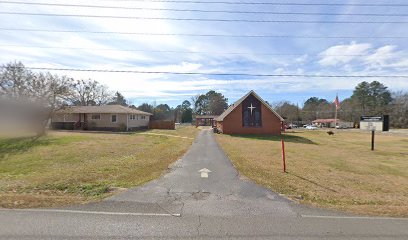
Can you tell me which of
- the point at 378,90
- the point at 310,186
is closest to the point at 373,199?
the point at 310,186

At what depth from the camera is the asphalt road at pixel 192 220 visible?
19.8 ft

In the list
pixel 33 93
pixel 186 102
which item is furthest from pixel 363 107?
pixel 33 93

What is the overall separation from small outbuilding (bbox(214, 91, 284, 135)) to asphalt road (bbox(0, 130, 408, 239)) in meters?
34.3

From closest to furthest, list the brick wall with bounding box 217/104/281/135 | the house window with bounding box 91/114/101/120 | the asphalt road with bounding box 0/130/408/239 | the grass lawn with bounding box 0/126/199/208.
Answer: the asphalt road with bounding box 0/130/408/239, the grass lawn with bounding box 0/126/199/208, the brick wall with bounding box 217/104/281/135, the house window with bounding box 91/114/101/120

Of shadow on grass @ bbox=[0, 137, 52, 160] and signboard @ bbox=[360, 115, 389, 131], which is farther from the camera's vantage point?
signboard @ bbox=[360, 115, 389, 131]

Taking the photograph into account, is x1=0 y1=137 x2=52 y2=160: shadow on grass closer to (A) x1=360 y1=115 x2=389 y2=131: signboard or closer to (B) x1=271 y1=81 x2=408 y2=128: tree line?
(A) x1=360 y1=115 x2=389 y2=131: signboard

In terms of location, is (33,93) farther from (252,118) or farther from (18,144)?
(252,118)

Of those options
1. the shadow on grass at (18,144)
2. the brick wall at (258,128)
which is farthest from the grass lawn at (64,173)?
the brick wall at (258,128)

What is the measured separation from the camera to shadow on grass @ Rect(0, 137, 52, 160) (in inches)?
773

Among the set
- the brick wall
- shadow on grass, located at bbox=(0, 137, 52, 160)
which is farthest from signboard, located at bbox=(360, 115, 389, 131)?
shadow on grass, located at bbox=(0, 137, 52, 160)

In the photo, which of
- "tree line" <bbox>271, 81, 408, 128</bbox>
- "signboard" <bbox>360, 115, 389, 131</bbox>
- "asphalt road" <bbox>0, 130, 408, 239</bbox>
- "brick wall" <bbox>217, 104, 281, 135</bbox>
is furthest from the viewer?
"tree line" <bbox>271, 81, 408, 128</bbox>

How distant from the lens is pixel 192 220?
6934 mm

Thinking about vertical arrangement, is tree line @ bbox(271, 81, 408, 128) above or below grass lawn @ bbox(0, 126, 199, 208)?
above

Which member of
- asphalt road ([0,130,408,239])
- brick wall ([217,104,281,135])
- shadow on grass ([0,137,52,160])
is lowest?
asphalt road ([0,130,408,239])
